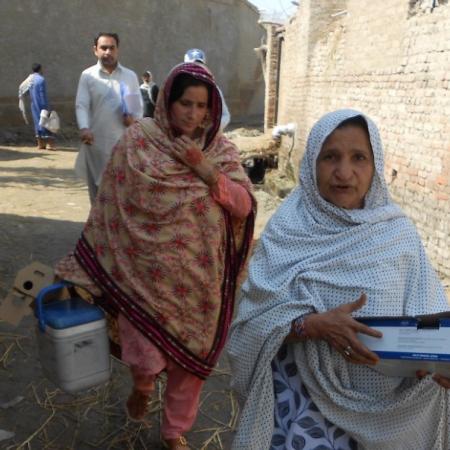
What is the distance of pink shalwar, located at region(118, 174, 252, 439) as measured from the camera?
2.55 metres

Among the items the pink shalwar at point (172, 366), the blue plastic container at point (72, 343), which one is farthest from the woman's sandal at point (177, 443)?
the blue plastic container at point (72, 343)

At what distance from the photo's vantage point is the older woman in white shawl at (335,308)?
64.6 inches

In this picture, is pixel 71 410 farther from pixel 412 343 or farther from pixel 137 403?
pixel 412 343

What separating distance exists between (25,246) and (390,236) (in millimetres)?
4849

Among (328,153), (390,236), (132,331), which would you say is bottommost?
(132,331)

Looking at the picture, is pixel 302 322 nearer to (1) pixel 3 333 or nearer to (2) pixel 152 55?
(1) pixel 3 333

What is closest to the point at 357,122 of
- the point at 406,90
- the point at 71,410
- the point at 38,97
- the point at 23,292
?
the point at 23,292

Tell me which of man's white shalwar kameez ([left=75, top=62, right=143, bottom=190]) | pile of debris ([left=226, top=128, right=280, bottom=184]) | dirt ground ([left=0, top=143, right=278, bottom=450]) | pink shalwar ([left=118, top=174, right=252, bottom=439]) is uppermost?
man's white shalwar kameez ([left=75, top=62, right=143, bottom=190])

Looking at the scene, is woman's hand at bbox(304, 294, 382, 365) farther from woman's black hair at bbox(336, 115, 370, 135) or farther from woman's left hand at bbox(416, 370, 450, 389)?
woman's black hair at bbox(336, 115, 370, 135)

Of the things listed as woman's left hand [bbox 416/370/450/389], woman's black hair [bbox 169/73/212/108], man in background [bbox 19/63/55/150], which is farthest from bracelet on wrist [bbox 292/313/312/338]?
man in background [bbox 19/63/55/150]

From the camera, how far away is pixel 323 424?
5.61ft

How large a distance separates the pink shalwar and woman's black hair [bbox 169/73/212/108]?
0.42 meters

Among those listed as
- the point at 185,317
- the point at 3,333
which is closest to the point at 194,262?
the point at 185,317

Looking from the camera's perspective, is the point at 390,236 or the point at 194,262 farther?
the point at 194,262
